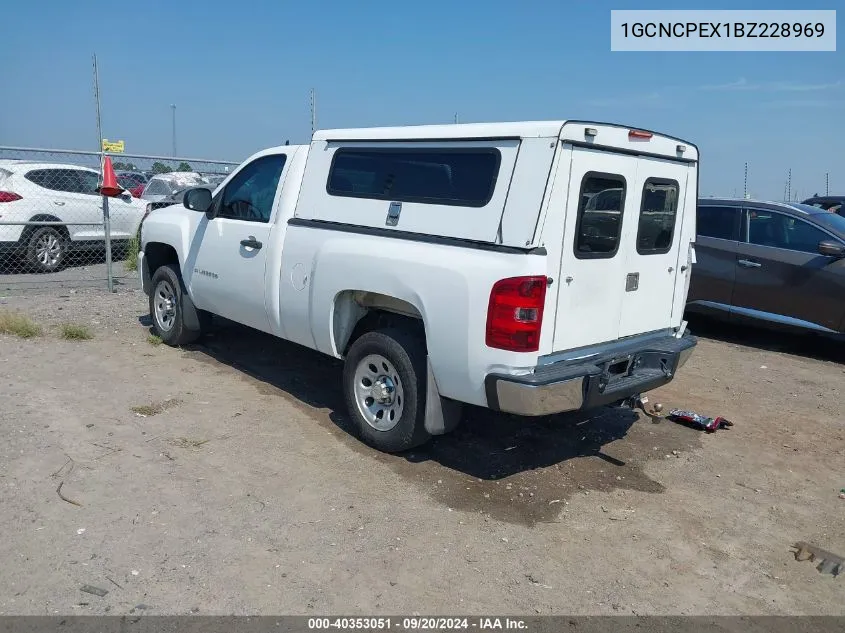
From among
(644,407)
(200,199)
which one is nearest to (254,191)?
(200,199)

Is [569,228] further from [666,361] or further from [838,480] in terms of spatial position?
[838,480]

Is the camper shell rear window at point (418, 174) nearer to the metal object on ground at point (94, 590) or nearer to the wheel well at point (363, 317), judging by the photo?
the wheel well at point (363, 317)

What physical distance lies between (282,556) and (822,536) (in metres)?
3.06

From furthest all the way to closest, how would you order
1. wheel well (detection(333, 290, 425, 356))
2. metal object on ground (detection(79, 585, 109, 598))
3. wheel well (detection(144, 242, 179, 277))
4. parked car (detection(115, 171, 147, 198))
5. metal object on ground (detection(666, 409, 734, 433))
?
parked car (detection(115, 171, 147, 198))
wheel well (detection(144, 242, 179, 277))
metal object on ground (detection(666, 409, 734, 433))
wheel well (detection(333, 290, 425, 356))
metal object on ground (detection(79, 585, 109, 598))

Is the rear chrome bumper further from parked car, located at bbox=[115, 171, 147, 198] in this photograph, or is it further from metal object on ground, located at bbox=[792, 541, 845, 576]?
parked car, located at bbox=[115, 171, 147, 198]

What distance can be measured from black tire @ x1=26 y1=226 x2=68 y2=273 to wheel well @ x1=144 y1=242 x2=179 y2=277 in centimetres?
470

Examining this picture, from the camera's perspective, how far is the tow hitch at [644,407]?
533 centimetres

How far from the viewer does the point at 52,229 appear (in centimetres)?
1165

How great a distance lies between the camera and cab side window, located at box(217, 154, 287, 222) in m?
6.00

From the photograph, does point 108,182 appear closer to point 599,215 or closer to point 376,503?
point 376,503

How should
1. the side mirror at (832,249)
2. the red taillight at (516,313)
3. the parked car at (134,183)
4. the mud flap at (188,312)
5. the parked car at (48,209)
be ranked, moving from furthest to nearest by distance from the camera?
1. the parked car at (134,183)
2. the parked car at (48,209)
3. the side mirror at (832,249)
4. the mud flap at (188,312)
5. the red taillight at (516,313)

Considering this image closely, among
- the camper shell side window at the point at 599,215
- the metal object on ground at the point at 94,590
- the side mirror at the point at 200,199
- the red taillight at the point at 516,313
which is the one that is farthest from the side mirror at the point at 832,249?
the metal object on ground at the point at 94,590

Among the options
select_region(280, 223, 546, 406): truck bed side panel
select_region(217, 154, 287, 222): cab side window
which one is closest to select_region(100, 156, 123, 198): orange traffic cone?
select_region(217, 154, 287, 222): cab side window

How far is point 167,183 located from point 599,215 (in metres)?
13.7
